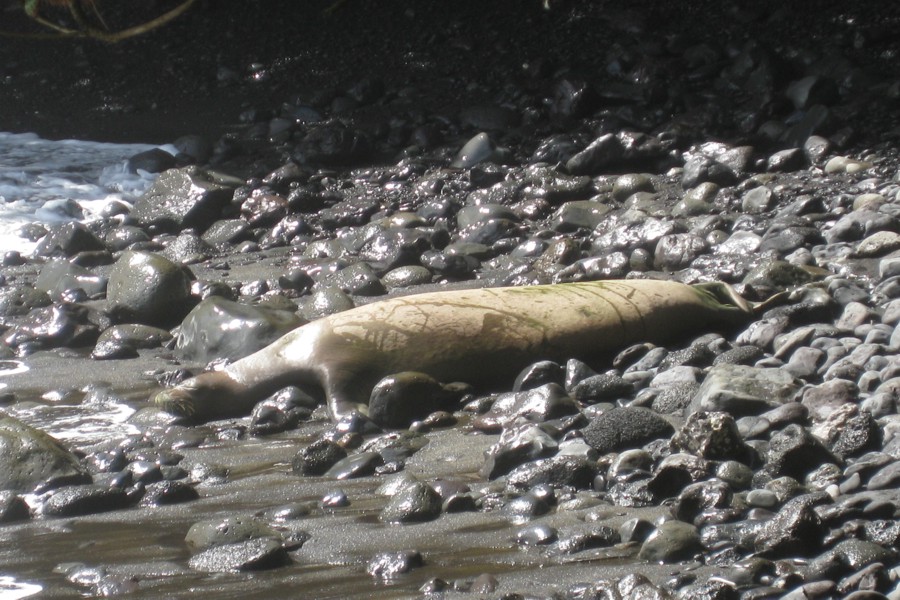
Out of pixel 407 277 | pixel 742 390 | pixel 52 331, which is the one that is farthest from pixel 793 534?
pixel 52 331

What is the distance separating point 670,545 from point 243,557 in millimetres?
1169

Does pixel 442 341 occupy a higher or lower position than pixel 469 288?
higher

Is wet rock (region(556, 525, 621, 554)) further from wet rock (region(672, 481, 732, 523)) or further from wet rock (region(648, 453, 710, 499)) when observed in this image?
wet rock (region(648, 453, 710, 499))

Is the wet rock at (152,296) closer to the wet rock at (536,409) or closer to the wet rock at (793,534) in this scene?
the wet rock at (536,409)

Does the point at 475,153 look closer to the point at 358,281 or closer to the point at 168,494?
the point at 358,281

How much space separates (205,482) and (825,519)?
84.7 inches

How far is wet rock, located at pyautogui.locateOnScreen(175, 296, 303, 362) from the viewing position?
5.65m

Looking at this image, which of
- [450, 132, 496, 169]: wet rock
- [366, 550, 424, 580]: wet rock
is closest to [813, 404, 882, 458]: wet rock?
[366, 550, 424, 580]: wet rock

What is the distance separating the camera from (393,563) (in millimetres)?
3125

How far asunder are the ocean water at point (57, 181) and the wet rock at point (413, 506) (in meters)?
5.77

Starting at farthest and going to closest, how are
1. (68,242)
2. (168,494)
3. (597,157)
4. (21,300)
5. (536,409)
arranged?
(597,157) < (68,242) < (21,300) < (536,409) < (168,494)

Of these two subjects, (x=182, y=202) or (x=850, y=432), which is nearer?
(x=850, y=432)

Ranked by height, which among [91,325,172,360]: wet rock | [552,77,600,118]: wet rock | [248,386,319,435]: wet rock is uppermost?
[552,77,600,118]: wet rock

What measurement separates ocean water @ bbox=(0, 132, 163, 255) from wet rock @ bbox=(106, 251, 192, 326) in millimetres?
2190
